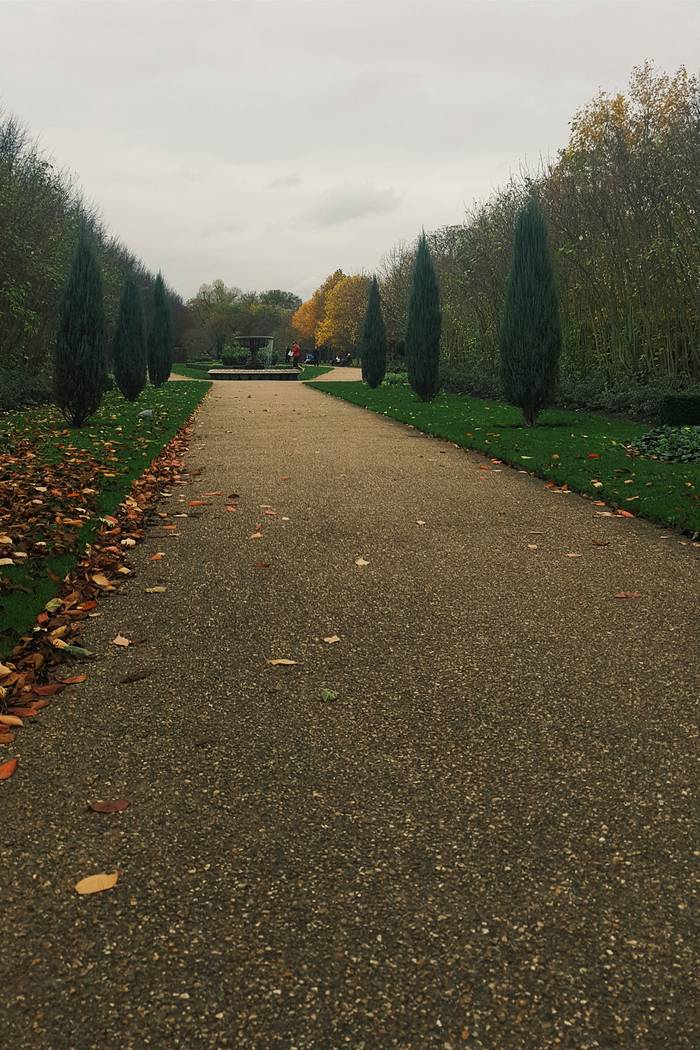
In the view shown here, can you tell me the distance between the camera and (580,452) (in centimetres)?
1014

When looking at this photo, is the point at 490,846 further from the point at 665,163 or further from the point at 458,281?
the point at 458,281

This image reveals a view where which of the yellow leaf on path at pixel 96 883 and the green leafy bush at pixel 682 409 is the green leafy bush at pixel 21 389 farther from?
the yellow leaf on path at pixel 96 883

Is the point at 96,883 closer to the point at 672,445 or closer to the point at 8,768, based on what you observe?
the point at 8,768

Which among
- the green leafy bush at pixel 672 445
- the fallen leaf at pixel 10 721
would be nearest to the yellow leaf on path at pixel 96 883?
the fallen leaf at pixel 10 721

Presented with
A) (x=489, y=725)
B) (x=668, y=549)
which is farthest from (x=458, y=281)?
(x=489, y=725)

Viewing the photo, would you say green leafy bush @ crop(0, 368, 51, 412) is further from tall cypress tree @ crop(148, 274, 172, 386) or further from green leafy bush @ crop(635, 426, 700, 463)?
green leafy bush @ crop(635, 426, 700, 463)

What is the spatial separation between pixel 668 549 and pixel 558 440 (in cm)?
620

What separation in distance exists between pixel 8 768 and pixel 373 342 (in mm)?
25224

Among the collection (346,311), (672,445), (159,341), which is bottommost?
(672,445)

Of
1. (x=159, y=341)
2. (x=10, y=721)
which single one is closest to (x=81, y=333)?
(x=10, y=721)

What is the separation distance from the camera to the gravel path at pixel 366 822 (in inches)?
64.2

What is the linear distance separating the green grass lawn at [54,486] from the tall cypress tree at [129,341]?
4776 millimetres

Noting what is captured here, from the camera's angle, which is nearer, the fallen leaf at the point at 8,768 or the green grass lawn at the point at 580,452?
the fallen leaf at the point at 8,768

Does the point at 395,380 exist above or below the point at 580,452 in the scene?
above
